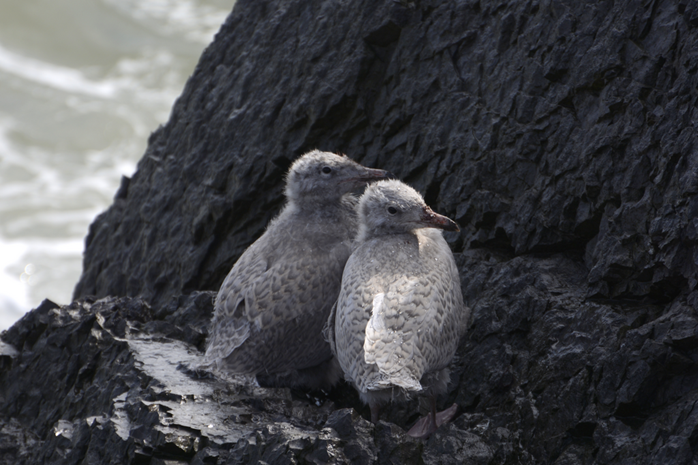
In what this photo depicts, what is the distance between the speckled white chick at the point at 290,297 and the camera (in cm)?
673

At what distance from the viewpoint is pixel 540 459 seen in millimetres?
5535

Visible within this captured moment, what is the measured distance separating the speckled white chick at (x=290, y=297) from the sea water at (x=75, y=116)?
20067 mm

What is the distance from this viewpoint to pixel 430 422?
6266mm

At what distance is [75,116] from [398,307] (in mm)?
27411

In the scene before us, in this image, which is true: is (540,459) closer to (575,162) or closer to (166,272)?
(575,162)

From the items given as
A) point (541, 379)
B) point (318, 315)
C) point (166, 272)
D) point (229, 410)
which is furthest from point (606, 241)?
point (166, 272)

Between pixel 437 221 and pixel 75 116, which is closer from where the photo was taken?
pixel 437 221

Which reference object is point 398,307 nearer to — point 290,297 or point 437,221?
point 437,221

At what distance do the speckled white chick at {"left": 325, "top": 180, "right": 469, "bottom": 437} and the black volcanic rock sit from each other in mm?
343

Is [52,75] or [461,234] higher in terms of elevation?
[52,75]

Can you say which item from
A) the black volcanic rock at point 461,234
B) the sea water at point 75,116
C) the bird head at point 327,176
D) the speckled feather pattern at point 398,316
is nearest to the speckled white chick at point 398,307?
the speckled feather pattern at point 398,316

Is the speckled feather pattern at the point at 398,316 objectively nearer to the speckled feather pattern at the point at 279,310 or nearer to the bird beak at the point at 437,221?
the bird beak at the point at 437,221

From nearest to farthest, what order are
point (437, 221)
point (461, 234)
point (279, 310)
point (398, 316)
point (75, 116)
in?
1. point (398, 316)
2. point (437, 221)
3. point (279, 310)
4. point (461, 234)
5. point (75, 116)

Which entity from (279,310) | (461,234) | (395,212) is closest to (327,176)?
(395,212)
